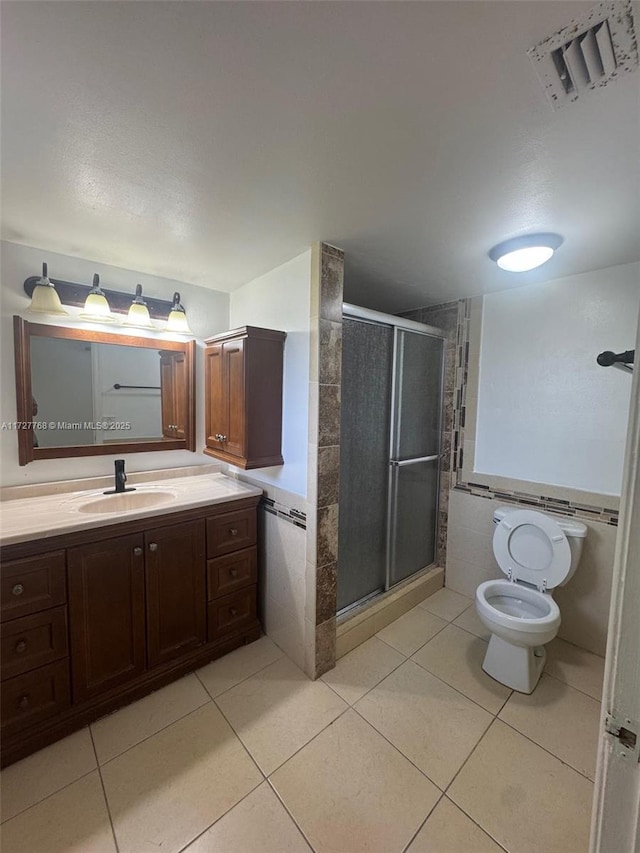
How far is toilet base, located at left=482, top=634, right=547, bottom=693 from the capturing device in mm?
1675

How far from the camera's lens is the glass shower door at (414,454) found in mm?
2246

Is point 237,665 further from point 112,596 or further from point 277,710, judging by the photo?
point 112,596

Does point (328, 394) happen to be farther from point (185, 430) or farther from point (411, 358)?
point (185, 430)

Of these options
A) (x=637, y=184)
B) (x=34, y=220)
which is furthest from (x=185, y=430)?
(x=637, y=184)

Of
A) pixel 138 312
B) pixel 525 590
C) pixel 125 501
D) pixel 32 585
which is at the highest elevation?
pixel 138 312

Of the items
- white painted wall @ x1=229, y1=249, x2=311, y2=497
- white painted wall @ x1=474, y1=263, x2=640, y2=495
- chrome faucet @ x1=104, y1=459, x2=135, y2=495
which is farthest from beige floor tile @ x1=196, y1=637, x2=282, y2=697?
white painted wall @ x1=474, y1=263, x2=640, y2=495

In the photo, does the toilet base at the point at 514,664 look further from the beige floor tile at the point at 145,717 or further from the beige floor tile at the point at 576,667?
the beige floor tile at the point at 145,717

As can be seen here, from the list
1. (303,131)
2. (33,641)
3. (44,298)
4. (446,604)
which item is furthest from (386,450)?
(44,298)

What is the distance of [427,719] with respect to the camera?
1535mm

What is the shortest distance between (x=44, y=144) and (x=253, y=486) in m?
1.66

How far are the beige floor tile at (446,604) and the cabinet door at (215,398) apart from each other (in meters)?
1.82

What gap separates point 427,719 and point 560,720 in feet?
2.00

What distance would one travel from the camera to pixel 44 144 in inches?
40.2

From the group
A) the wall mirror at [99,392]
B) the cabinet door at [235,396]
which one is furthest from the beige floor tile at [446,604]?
the wall mirror at [99,392]
